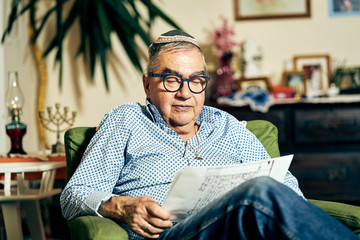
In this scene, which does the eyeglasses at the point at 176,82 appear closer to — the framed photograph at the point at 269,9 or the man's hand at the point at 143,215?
the man's hand at the point at 143,215

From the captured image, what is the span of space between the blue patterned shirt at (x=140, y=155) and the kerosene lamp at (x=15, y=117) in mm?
828

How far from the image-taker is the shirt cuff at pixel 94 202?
1400mm

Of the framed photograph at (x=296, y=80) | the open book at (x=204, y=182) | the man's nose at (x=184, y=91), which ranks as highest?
the man's nose at (x=184, y=91)

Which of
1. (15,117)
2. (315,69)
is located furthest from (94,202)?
(315,69)

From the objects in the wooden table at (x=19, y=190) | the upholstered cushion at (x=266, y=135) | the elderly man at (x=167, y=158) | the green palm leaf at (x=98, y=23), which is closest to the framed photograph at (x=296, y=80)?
the green palm leaf at (x=98, y=23)

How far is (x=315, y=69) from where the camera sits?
353cm

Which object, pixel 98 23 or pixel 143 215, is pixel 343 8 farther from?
pixel 143 215

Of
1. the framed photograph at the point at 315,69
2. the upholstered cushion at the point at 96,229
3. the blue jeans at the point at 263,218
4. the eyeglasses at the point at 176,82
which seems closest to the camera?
the blue jeans at the point at 263,218

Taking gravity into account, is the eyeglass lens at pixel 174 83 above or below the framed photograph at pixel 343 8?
below

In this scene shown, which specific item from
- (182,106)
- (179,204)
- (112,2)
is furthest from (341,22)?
(179,204)

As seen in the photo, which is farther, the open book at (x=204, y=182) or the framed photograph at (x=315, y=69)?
the framed photograph at (x=315, y=69)

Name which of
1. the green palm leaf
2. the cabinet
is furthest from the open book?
the green palm leaf

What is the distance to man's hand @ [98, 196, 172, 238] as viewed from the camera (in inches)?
50.6

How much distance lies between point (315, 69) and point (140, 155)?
7.46 feet
